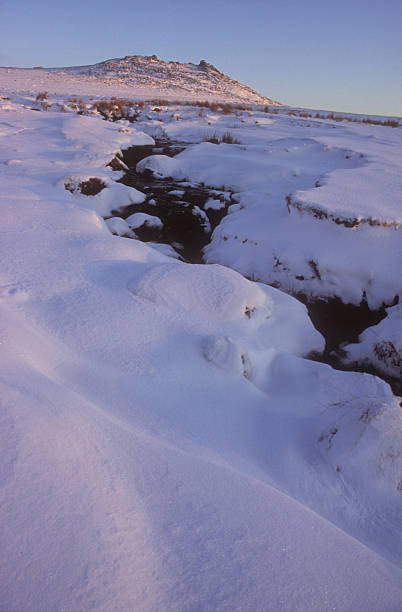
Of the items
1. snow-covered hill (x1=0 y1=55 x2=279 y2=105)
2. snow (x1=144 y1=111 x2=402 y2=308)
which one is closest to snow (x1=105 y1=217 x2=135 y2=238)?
snow (x1=144 y1=111 x2=402 y2=308)

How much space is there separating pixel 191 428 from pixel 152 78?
100ft

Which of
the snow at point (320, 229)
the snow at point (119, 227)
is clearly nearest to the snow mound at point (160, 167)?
the snow at point (320, 229)

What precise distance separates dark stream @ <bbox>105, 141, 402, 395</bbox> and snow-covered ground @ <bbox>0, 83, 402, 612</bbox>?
0.49ft

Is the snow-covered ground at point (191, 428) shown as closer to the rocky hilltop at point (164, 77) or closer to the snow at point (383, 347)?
the snow at point (383, 347)

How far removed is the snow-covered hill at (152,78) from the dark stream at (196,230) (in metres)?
18.2

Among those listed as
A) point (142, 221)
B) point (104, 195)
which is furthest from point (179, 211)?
point (104, 195)

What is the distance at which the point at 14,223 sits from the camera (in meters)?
2.70

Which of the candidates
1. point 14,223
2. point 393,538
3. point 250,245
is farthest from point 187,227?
point 393,538

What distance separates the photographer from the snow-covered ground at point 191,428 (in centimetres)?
80

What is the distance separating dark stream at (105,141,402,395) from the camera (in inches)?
105

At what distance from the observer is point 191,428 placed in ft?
4.36

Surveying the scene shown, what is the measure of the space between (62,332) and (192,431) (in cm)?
83

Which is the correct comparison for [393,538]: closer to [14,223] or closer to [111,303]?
[111,303]

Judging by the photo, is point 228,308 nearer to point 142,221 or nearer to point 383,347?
point 383,347
